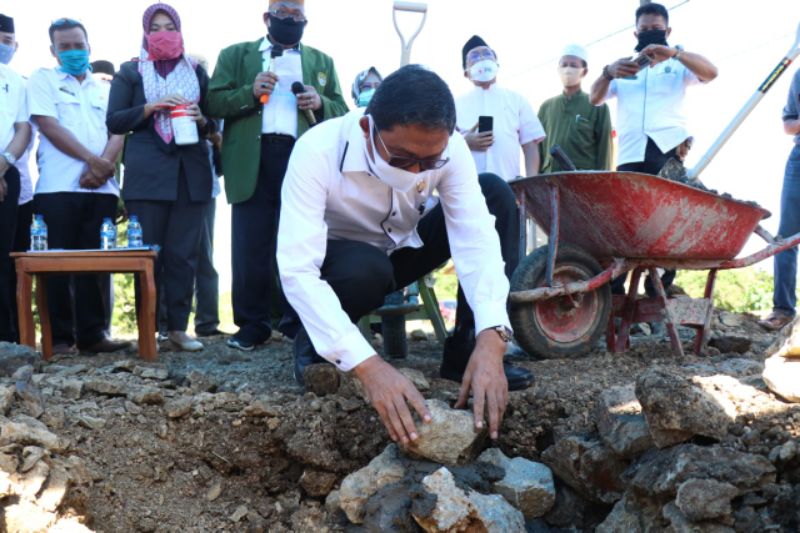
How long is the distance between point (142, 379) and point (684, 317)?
2.67 m

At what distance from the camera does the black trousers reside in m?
3.21

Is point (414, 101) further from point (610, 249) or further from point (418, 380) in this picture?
point (610, 249)

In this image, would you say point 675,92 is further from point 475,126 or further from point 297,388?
point 297,388

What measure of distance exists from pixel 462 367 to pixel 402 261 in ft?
1.71

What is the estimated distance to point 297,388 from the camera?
351 cm

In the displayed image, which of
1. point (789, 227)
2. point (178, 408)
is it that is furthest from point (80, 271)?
point (789, 227)

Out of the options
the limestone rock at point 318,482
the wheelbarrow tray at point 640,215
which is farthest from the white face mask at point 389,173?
the wheelbarrow tray at point 640,215

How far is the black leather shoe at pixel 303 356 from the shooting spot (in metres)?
3.47

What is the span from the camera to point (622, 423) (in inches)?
110

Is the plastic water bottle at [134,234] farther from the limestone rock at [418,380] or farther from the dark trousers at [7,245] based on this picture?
the limestone rock at [418,380]

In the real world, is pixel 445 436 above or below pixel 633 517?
above

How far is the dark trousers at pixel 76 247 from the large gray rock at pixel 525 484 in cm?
278

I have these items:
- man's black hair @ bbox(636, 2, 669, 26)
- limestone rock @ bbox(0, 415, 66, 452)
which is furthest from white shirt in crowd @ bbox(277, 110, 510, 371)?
man's black hair @ bbox(636, 2, 669, 26)

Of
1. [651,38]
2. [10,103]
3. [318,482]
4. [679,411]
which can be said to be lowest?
[318,482]
